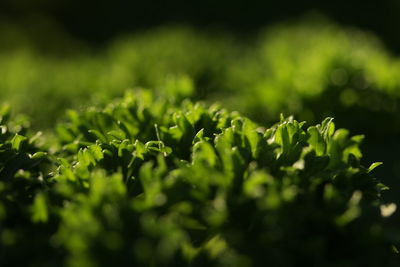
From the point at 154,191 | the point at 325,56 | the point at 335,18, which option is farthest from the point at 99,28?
the point at 154,191

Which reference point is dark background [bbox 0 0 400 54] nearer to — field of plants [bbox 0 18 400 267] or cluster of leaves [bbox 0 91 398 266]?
field of plants [bbox 0 18 400 267]

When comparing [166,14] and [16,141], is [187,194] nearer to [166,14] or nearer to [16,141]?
[16,141]

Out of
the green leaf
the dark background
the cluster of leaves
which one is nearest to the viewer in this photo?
the cluster of leaves

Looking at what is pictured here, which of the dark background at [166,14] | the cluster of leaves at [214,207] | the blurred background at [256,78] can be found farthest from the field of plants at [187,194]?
the dark background at [166,14]

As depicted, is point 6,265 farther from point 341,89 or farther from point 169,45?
point 169,45

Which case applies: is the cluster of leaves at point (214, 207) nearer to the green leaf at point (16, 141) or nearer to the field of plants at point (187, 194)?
the field of plants at point (187, 194)

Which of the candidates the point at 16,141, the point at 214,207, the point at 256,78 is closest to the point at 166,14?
the point at 256,78

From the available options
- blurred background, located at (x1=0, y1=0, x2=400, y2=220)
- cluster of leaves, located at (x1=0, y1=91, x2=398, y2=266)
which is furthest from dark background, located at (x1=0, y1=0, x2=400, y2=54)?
cluster of leaves, located at (x1=0, y1=91, x2=398, y2=266)
